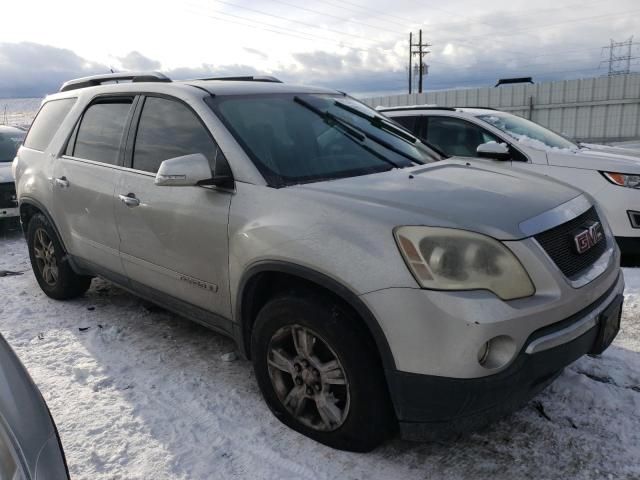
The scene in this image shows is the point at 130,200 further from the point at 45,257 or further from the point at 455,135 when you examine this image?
the point at 455,135

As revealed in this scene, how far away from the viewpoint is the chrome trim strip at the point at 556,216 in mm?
2299

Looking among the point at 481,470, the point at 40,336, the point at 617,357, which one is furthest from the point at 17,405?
the point at 617,357

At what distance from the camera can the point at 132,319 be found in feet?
14.4

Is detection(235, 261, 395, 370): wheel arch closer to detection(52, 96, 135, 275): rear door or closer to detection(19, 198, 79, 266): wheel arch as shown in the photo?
detection(52, 96, 135, 275): rear door

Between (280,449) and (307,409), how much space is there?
23 cm

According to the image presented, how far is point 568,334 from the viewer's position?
2.26 m

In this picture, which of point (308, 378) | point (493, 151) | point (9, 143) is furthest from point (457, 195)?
point (9, 143)

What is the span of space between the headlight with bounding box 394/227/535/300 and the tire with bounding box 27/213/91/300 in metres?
3.43

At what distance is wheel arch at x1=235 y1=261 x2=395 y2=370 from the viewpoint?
2.23 meters

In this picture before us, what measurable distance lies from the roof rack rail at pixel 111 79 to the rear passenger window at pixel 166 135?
38 cm

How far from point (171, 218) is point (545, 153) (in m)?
4.37

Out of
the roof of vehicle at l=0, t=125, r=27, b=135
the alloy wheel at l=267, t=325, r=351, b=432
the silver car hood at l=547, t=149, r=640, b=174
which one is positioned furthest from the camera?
the roof of vehicle at l=0, t=125, r=27, b=135

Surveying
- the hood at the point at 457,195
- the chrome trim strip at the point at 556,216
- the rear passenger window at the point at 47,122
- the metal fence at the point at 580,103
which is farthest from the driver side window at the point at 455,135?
the metal fence at the point at 580,103

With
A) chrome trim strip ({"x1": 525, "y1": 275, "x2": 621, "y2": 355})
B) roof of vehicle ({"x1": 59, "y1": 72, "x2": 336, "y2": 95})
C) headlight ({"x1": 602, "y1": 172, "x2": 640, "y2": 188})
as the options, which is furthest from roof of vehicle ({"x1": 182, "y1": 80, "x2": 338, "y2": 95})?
headlight ({"x1": 602, "y1": 172, "x2": 640, "y2": 188})
